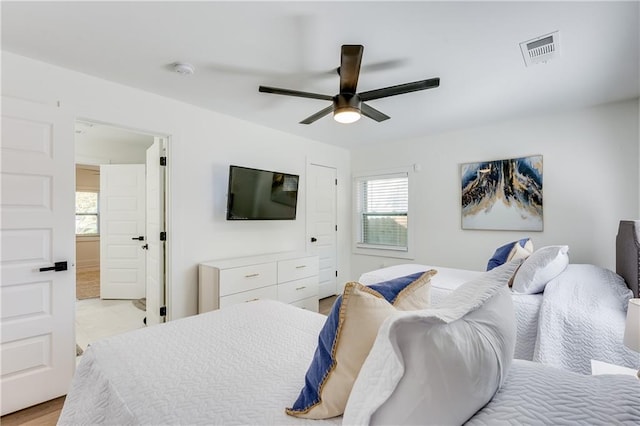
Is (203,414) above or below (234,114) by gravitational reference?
below

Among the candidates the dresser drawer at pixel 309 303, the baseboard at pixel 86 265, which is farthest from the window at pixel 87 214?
the dresser drawer at pixel 309 303

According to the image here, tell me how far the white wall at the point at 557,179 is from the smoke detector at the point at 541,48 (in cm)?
155

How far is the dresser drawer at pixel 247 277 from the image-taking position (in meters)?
2.88

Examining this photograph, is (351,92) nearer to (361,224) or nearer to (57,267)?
(57,267)

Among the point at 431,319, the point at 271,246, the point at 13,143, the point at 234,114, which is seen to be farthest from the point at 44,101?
the point at 431,319

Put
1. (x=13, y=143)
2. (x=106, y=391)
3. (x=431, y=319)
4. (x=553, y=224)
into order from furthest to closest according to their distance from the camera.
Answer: (x=553, y=224)
(x=13, y=143)
(x=106, y=391)
(x=431, y=319)

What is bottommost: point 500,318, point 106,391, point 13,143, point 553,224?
point 106,391

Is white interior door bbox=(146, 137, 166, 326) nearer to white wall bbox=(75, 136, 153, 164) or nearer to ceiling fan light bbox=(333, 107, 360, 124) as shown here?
white wall bbox=(75, 136, 153, 164)

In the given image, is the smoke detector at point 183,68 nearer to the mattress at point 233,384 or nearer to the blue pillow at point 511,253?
the mattress at point 233,384

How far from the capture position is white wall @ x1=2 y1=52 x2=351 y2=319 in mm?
2287

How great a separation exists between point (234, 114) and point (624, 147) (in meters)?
4.11

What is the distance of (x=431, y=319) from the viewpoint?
0.68m

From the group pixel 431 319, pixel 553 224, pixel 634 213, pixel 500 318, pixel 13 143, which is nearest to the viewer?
pixel 431 319

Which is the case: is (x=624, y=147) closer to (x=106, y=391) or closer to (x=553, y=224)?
(x=553, y=224)
